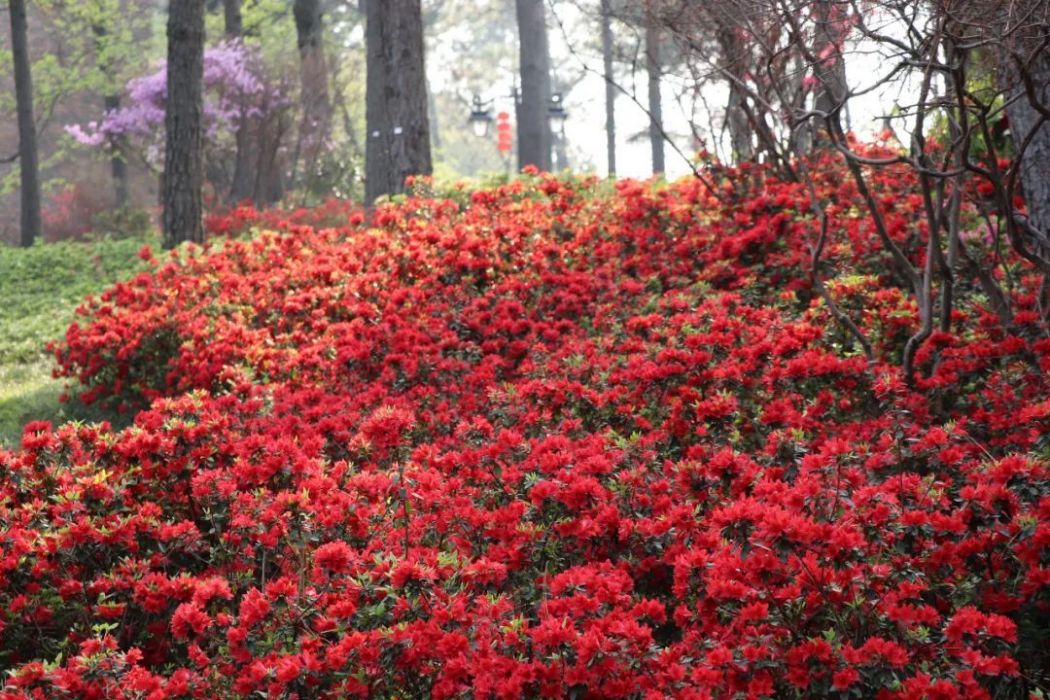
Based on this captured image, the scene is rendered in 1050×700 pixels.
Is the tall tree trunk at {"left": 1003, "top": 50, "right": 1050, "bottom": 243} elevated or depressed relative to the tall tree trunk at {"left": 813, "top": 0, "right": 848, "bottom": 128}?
depressed

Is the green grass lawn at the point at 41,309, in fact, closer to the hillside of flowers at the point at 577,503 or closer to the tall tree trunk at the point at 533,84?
the hillside of flowers at the point at 577,503

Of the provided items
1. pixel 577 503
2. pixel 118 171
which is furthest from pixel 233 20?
pixel 577 503

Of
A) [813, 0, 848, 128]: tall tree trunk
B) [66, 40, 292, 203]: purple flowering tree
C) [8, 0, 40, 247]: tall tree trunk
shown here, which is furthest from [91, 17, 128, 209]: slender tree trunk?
[813, 0, 848, 128]: tall tree trunk

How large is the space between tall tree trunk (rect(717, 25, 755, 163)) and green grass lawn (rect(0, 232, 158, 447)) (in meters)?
5.07

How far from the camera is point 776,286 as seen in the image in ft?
22.3

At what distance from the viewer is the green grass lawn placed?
823 centimetres

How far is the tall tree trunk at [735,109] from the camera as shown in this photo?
7671 millimetres

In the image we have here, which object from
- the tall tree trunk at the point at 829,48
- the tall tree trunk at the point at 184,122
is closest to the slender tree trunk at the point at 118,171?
the tall tree trunk at the point at 184,122

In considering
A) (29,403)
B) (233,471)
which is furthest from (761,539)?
(29,403)

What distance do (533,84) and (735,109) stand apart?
601 inches

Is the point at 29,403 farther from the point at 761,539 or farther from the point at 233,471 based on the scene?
the point at 761,539

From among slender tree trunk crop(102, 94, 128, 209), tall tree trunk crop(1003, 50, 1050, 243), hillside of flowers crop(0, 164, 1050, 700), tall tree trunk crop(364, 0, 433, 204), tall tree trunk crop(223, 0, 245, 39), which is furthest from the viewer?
slender tree trunk crop(102, 94, 128, 209)

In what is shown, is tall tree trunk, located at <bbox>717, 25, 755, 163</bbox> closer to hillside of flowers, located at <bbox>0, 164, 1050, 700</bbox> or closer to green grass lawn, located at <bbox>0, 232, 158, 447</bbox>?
hillside of flowers, located at <bbox>0, 164, 1050, 700</bbox>

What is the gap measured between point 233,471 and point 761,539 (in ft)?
7.35
